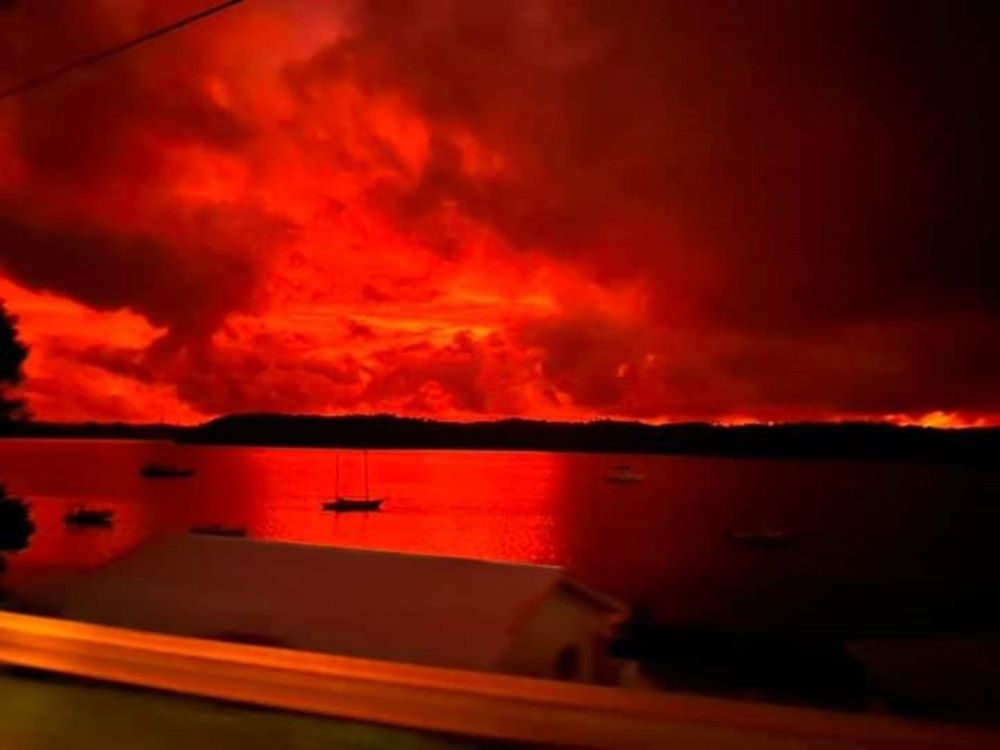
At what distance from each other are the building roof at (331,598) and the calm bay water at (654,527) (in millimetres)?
558

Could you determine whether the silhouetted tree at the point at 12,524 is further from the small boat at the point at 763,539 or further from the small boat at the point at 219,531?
the small boat at the point at 763,539

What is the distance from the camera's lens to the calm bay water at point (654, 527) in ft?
151

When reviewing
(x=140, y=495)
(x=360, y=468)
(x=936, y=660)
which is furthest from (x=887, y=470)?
(x=936, y=660)

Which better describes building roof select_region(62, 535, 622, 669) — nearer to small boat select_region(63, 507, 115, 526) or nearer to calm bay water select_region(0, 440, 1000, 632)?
calm bay water select_region(0, 440, 1000, 632)

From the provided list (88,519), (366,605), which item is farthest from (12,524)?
(88,519)

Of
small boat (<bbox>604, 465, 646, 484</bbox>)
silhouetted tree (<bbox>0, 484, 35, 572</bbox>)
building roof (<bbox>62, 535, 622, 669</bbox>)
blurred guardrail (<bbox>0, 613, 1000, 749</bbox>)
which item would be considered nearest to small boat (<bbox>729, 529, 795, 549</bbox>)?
silhouetted tree (<bbox>0, 484, 35, 572</bbox>)

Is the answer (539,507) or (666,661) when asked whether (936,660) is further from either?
(539,507)

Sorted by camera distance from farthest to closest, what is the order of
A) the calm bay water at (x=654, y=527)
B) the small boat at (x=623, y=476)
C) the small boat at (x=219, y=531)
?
the small boat at (x=623, y=476)
the calm bay water at (x=654, y=527)
the small boat at (x=219, y=531)

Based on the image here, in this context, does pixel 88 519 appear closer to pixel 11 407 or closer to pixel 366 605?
pixel 11 407

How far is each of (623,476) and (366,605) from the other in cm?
11096

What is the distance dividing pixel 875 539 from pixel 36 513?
48303 millimetres

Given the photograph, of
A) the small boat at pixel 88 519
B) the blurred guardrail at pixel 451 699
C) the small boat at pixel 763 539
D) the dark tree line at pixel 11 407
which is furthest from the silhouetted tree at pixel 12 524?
the small boat at pixel 763 539

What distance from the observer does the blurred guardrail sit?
2.73m

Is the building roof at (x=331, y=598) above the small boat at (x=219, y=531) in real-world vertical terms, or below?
below
